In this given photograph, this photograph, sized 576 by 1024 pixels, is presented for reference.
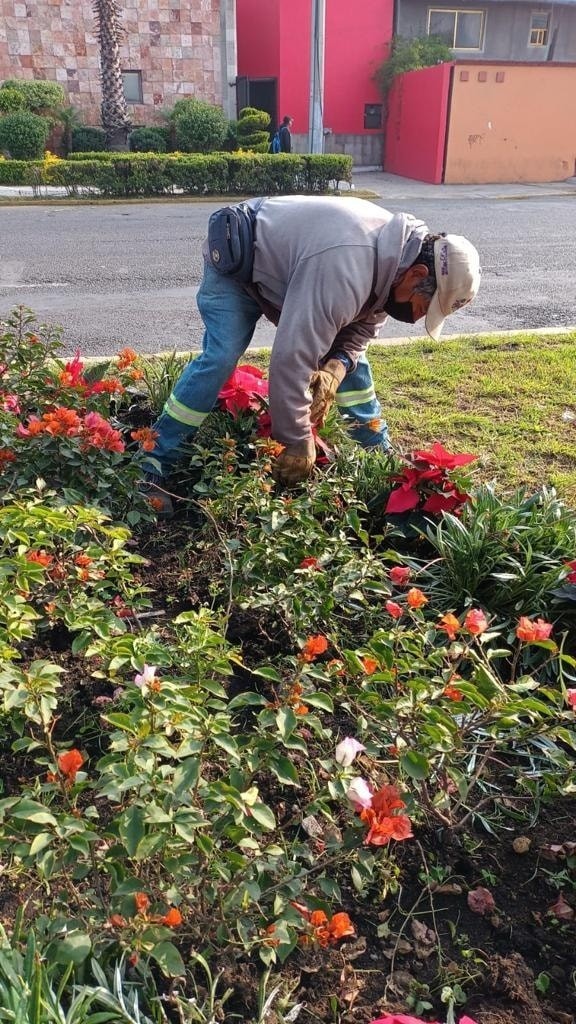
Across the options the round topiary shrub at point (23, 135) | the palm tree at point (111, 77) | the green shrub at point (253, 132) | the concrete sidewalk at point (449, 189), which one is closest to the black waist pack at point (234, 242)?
the concrete sidewalk at point (449, 189)

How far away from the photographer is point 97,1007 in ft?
4.48

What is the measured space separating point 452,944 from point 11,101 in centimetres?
2224

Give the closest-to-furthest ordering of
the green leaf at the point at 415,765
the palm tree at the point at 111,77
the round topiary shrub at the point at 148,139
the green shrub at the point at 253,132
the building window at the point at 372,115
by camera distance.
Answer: the green leaf at the point at 415,765 < the palm tree at the point at 111,77 < the green shrub at the point at 253,132 < the round topiary shrub at the point at 148,139 < the building window at the point at 372,115

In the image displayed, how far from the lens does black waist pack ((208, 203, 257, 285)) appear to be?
2.96 m

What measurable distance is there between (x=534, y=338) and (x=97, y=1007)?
16.8 ft

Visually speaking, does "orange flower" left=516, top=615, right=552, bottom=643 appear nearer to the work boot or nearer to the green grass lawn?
the work boot

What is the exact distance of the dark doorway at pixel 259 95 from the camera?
77.0 feet

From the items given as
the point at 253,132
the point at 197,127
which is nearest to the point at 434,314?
the point at 197,127

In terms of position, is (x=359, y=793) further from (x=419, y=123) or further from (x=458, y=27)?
(x=458, y=27)

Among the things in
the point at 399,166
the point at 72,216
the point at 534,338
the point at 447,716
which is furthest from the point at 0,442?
Result: the point at 399,166

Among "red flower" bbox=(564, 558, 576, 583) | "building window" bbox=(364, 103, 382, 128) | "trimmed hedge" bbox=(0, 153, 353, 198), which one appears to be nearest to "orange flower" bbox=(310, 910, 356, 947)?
"red flower" bbox=(564, 558, 576, 583)

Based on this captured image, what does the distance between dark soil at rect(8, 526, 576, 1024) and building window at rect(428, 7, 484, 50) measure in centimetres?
2701

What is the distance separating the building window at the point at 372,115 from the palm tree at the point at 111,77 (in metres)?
7.24

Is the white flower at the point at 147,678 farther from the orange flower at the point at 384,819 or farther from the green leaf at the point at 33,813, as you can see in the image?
the orange flower at the point at 384,819
